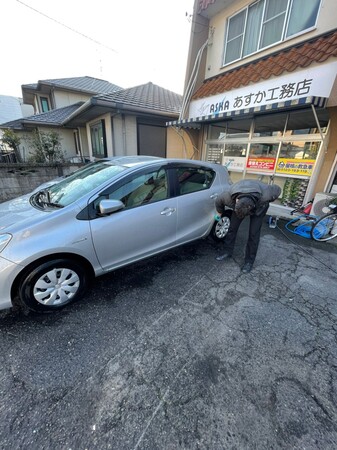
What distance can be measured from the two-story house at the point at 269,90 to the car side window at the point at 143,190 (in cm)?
340

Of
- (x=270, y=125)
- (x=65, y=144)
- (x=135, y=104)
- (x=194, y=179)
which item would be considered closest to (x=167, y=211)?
(x=194, y=179)

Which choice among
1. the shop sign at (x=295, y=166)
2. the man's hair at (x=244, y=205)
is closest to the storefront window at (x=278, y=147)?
the shop sign at (x=295, y=166)

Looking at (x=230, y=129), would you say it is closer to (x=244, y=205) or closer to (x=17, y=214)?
(x=244, y=205)

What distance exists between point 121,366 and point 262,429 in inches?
43.9

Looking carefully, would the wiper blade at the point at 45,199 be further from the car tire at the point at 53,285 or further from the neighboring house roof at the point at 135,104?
the neighboring house roof at the point at 135,104

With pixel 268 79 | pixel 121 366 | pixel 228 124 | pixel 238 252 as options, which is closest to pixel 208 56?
pixel 228 124

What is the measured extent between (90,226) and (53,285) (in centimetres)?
73

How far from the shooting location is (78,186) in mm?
2582

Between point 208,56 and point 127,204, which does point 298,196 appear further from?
point 208,56

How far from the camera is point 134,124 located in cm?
772

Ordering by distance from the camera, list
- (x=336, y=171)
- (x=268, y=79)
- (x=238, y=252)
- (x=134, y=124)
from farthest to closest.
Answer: (x=134, y=124)
(x=268, y=79)
(x=336, y=171)
(x=238, y=252)

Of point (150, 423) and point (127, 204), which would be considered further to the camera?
point (127, 204)

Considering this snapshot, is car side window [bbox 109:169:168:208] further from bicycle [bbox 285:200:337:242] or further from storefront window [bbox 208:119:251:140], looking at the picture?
storefront window [bbox 208:119:251:140]

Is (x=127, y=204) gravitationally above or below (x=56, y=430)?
above
